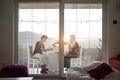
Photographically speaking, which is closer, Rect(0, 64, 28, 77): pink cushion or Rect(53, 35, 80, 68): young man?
Rect(0, 64, 28, 77): pink cushion

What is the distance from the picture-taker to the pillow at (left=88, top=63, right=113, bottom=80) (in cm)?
514

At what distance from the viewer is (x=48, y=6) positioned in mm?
6836

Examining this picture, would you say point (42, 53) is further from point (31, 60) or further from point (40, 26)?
point (40, 26)

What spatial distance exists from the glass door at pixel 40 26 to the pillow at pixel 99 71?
1.74 m

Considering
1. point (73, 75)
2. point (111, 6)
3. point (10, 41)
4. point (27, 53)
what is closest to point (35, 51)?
point (27, 53)

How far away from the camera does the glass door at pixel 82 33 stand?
6.78 metres

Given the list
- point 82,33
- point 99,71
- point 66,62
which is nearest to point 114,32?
point 82,33

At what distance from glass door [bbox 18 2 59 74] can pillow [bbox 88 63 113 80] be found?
5.71ft

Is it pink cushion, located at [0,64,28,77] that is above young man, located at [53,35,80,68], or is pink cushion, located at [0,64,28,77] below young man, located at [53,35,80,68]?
below

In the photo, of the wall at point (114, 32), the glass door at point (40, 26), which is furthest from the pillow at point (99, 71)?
the glass door at point (40, 26)

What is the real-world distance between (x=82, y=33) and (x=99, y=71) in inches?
71.9

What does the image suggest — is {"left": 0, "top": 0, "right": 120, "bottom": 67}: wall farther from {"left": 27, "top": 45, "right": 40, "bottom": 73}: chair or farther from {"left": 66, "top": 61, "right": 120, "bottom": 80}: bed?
{"left": 66, "top": 61, "right": 120, "bottom": 80}: bed

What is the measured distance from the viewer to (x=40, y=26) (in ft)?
22.4

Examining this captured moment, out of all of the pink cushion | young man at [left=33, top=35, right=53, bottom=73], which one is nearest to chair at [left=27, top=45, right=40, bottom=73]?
young man at [left=33, top=35, right=53, bottom=73]
